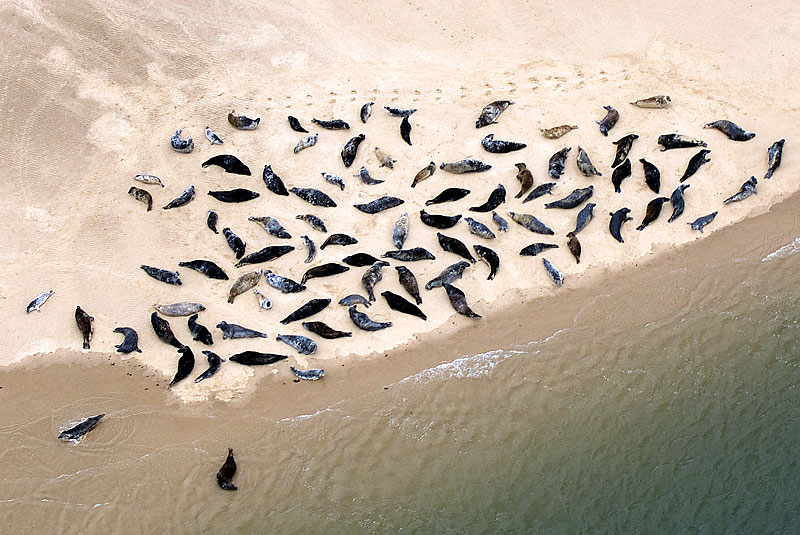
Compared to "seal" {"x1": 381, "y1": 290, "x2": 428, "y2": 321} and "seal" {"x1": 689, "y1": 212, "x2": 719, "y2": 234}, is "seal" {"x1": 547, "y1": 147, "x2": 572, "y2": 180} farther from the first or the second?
"seal" {"x1": 381, "y1": 290, "x2": 428, "y2": 321}

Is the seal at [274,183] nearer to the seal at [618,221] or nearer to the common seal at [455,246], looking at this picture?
the common seal at [455,246]

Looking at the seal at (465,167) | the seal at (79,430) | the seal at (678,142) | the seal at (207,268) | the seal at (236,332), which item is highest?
the seal at (465,167)

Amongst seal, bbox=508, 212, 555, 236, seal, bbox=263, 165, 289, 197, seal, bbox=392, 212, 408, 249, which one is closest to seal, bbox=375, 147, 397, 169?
seal, bbox=392, 212, 408, 249

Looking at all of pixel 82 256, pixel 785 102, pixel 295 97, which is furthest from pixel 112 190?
pixel 785 102

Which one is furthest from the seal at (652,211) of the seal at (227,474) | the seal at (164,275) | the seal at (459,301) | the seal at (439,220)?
the seal at (164,275)

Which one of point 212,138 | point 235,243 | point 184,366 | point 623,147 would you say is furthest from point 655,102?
point 184,366

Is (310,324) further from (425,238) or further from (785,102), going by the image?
(785,102)
